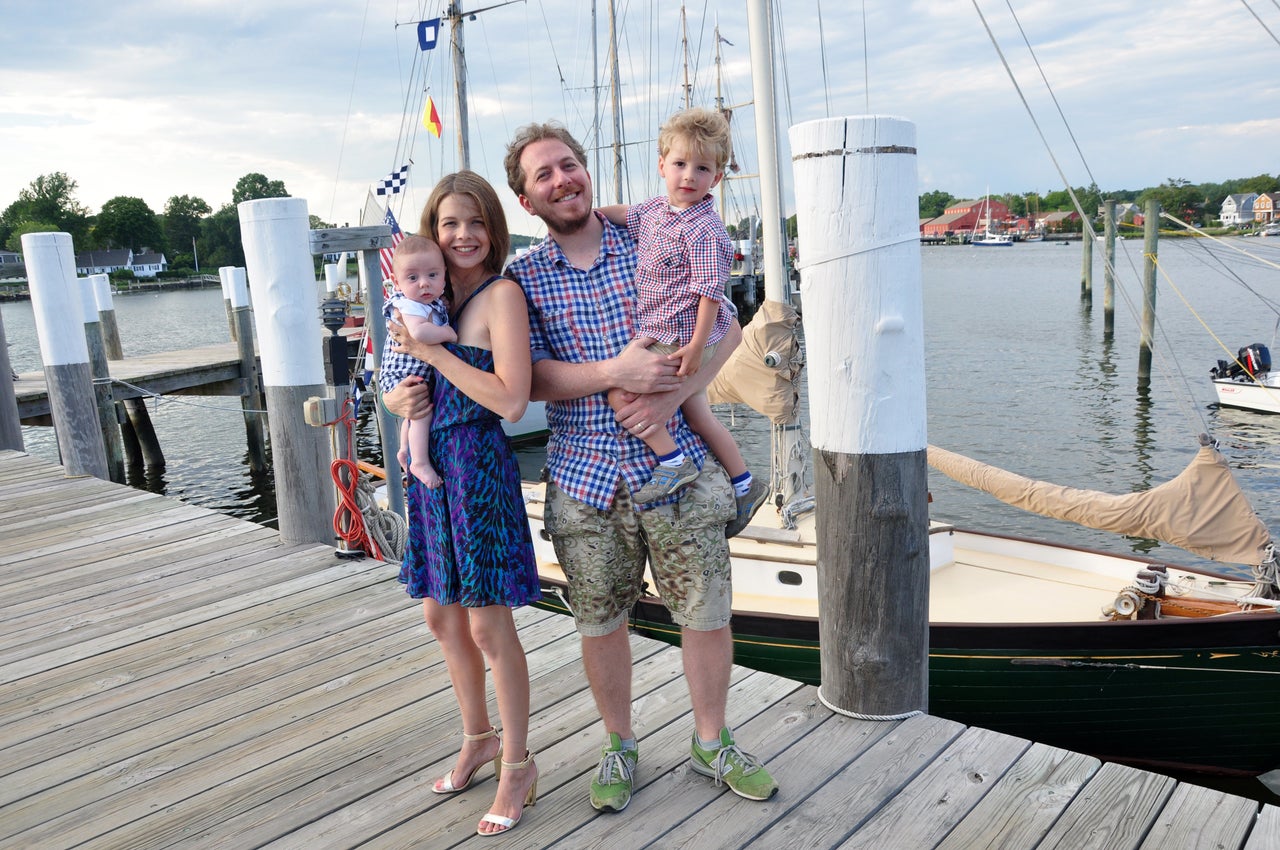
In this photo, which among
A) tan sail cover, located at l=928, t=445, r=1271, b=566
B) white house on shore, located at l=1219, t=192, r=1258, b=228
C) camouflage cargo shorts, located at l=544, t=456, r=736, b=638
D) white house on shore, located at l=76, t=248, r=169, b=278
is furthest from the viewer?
white house on shore, located at l=76, t=248, r=169, b=278

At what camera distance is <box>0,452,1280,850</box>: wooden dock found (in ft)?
7.38

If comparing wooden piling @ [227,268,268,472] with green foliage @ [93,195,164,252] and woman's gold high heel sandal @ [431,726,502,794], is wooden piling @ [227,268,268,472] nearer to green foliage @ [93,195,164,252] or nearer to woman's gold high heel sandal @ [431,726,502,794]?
woman's gold high heel sandal @ [431,726,502,794]

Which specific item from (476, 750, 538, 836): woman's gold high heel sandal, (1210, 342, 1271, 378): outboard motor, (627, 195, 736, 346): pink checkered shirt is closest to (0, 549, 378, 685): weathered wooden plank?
(476, 750, 538, 836): woman's gold high heel sandal

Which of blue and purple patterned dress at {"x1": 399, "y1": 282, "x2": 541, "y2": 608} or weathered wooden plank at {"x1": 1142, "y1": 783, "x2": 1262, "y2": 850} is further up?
blue and purple patterned dress at {"x1": 399, "y1": 282, "x2": 541, "y2": 608}

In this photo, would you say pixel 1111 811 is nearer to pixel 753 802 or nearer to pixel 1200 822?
pixel 1200 822

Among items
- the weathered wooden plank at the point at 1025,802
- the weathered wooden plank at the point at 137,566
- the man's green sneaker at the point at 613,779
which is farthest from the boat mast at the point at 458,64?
the weathered wooden plank at the point at 1025,802

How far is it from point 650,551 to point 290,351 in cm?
286

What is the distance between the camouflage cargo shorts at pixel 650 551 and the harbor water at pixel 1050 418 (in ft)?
11.0

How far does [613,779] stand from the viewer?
2389 millimetres

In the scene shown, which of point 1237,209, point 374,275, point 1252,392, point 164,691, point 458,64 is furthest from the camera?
point 1237,209

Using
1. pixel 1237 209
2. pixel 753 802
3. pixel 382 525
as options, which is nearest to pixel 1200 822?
pixel 753 802

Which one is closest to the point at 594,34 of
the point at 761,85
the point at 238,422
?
the point at 238,422

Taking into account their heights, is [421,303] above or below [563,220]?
below

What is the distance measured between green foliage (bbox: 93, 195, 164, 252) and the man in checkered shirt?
127 m
